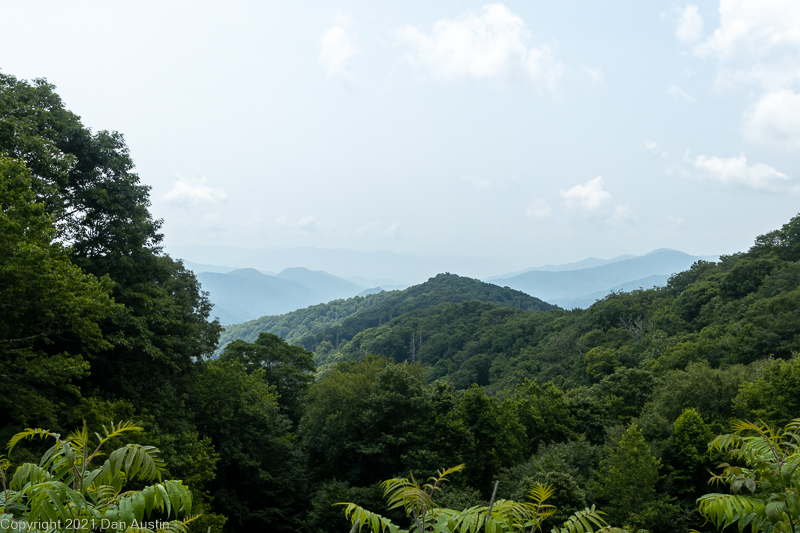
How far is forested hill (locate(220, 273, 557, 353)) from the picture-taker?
403 feet

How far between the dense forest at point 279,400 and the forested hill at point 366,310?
87.2 meters

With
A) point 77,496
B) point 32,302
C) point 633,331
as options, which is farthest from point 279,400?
point 633,331

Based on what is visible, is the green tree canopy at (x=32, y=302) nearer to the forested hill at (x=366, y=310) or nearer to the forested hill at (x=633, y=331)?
the forested hill at (x=633, y=331)

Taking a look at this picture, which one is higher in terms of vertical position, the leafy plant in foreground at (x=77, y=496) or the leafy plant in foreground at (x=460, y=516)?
the leafy plant in foreground at (x=77, y=496)

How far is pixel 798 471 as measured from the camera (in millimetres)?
3348

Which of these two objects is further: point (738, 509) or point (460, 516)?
point (738, 509)

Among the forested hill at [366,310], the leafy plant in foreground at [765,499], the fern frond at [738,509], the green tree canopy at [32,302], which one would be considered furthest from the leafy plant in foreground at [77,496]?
the forested hill at [366,310]

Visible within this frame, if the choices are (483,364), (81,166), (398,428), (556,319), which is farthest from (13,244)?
(556,319)

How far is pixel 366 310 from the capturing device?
14262 cm

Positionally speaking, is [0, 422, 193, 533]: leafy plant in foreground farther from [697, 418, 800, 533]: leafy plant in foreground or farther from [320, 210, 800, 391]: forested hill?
[320, 210, 800, 391]: forested hill

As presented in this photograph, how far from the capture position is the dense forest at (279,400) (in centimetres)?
1088

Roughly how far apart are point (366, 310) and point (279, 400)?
358 ft

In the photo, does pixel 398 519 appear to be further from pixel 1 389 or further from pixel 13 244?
pixel 13 244

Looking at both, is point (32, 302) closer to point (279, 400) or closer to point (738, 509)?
point (738, 509)
